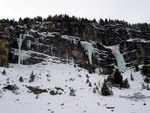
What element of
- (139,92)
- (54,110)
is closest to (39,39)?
(139,92)

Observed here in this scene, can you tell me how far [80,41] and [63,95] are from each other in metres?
37.4

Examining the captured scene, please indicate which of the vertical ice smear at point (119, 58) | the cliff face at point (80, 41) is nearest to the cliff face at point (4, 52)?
the cliff face at point (80, 41)

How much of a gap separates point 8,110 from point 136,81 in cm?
3884

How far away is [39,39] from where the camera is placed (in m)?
76.4

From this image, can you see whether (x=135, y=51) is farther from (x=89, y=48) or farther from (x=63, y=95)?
(x=63, y=95)

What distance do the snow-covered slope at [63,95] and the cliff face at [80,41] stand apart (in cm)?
938

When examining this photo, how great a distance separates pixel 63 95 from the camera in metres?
Result: 45.7

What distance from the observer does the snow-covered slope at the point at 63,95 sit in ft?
118

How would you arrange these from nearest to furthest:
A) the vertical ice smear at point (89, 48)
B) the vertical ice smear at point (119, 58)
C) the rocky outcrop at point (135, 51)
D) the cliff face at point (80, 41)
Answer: the cliff face at point (80, 41) → the vertical ice smear at point (89, 48) → the vertical ice smear at point (119, 58) → the rocky outcrop at point (135, 51)

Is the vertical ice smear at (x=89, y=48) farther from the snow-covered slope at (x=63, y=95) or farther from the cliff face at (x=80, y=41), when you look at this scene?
Answer: the snow-covered slope at (x=63, y=95)

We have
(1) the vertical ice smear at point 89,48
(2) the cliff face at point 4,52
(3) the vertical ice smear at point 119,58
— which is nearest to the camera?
(2) the cliff face at point 4,52

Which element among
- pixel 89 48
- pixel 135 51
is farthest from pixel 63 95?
pixel 135 51

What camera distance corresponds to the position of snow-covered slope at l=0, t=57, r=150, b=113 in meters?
36.0

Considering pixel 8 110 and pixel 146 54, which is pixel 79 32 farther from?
pixel 8 110
